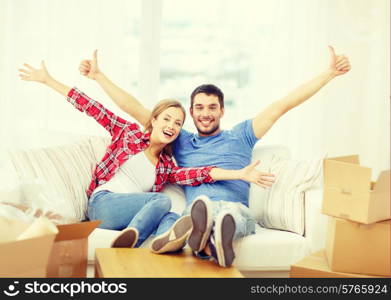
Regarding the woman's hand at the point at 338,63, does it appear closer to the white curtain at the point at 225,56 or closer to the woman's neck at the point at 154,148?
the woman's neck at the point at 154,148

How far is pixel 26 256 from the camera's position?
2.10 m

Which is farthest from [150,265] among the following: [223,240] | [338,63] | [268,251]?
[338,63]

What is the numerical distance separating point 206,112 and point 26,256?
1407mm

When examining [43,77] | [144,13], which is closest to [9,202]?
[43,77]

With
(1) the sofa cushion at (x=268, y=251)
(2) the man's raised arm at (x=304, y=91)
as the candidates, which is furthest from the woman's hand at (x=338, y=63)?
(1) the sofa cushion at (x=268, y=251)

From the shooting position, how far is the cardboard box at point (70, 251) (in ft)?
7.84

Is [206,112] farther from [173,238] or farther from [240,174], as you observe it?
[173,238]

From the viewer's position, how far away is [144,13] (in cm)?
450

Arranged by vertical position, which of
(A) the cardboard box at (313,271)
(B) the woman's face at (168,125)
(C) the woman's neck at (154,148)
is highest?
(B) the woman's face at (168,125)

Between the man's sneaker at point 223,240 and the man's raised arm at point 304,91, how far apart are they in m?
0.83

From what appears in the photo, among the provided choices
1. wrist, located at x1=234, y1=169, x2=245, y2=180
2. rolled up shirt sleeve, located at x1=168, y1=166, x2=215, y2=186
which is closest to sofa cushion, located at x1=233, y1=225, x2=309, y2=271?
wrist, located at x1=234, y1=169, x2=245, y2=180

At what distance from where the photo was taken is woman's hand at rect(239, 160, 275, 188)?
304 centimetres

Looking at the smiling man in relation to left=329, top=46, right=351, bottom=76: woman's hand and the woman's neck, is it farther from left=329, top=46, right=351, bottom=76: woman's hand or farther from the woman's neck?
the woman's neck

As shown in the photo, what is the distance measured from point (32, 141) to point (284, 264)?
201 centimetres
